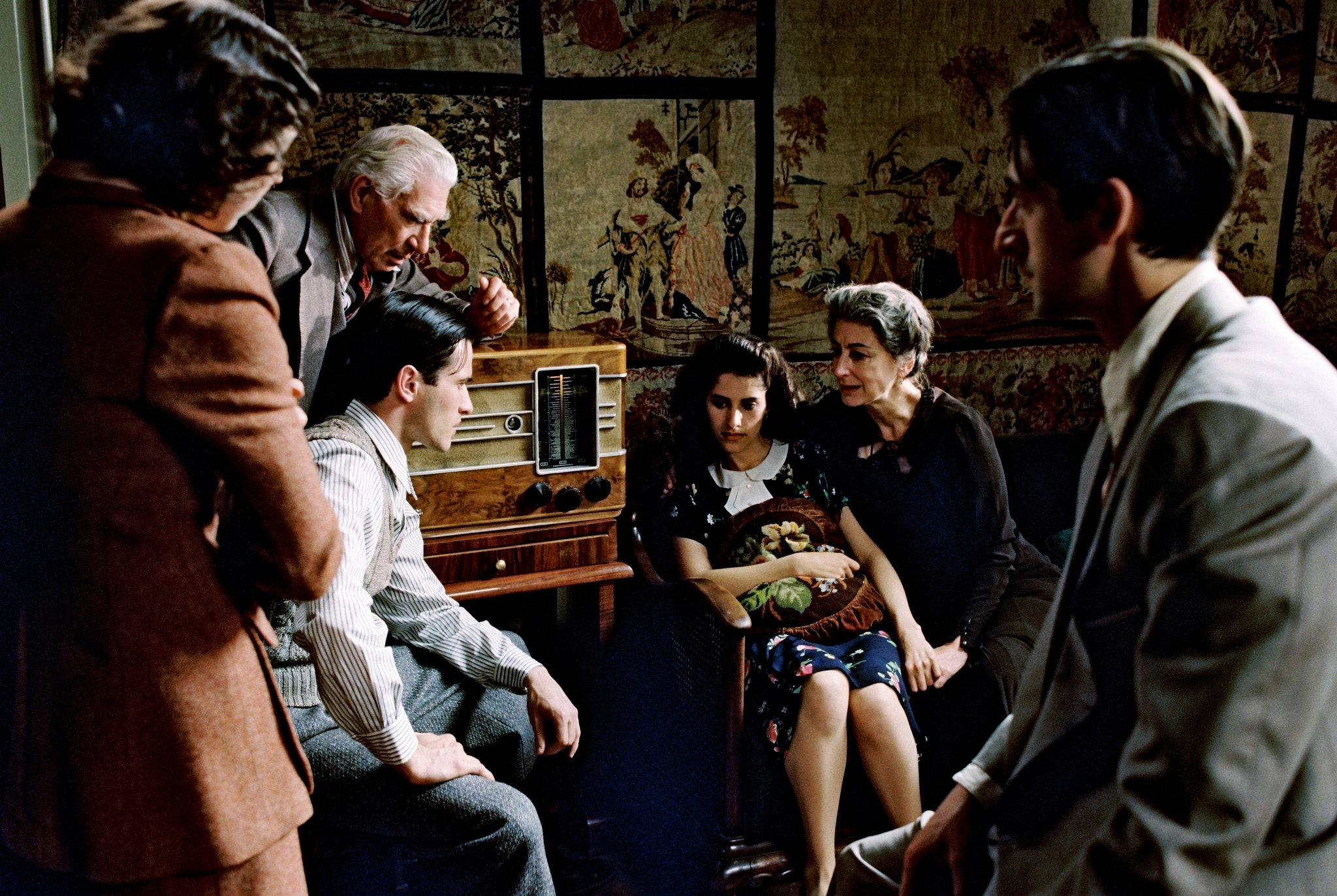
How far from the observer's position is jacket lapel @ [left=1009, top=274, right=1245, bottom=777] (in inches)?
41.4

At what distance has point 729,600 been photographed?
2795 millimetres

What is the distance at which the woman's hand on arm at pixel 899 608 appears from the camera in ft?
9.46

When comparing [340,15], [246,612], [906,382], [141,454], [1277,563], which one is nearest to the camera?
[1277,563]

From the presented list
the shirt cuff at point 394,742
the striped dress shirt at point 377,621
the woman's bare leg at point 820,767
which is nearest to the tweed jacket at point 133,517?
the striped dress shirt at point 377,621

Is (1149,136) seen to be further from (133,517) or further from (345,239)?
(345,239)

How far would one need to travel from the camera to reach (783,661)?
280 centimetres

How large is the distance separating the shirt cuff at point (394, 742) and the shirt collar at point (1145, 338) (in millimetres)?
1300

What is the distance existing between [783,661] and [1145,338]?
184 cm

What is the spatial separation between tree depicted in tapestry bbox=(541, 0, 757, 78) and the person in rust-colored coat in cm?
221

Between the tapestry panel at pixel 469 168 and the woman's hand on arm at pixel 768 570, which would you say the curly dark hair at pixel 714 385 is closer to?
the woman's hand on arm at pixel 768 570

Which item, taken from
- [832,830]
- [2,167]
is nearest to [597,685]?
[832,830]

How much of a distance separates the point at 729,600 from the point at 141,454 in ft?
6.15

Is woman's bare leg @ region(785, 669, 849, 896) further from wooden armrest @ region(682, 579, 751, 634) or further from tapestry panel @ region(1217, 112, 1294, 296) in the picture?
tapestry panel @ region(1217, 112, 1294, 296)

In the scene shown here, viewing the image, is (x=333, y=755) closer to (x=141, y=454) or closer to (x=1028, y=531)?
(x=141, y=454)
